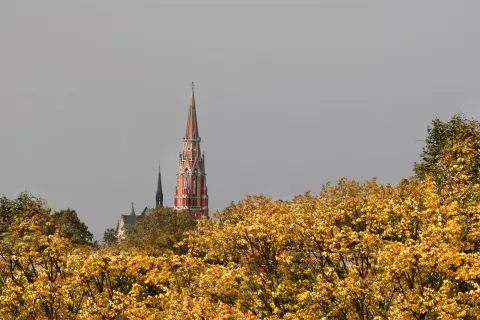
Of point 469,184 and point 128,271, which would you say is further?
point 469,184

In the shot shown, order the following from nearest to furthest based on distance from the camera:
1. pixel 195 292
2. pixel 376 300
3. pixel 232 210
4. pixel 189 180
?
pixel 376 300 < pixel 195 292 < pixel 232 210 < pixel 189 180

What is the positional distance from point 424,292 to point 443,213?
23.8ft

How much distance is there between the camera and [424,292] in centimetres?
2509

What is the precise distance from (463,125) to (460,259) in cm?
2959

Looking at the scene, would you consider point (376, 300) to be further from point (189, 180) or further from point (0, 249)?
point (189, 180)

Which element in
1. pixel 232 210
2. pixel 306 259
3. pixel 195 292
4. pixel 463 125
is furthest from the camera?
pixel 463 125

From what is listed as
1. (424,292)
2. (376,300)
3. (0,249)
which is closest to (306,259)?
(376,300)

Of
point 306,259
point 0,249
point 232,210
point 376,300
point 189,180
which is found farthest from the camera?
point 189,180

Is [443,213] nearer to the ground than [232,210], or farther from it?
nearer to the ground

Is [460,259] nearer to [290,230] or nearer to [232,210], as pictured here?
[290,230]

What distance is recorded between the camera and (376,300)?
2738 centimetres

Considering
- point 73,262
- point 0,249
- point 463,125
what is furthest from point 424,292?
point 463,125

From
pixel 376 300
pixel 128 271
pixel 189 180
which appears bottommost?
pixel 376 300

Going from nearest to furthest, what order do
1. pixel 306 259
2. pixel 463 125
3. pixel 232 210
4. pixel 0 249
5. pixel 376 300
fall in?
pixel 376 300
pixel 306 259
pixel 0 249
pixel 232 210
pixel 463 125
